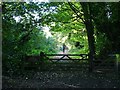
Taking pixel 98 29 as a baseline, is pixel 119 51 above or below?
below

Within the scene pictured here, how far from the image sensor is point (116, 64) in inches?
667

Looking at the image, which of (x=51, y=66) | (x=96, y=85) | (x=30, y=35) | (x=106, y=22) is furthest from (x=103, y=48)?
(x=96, y=85)

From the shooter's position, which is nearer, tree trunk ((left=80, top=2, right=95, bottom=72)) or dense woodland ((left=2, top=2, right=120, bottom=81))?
dense woodland ((left=2, top=2, right=120, bottom=81))

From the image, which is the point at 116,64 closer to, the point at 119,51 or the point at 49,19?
the point at 119,51

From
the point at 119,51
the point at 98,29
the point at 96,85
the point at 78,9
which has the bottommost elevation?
the point at 96,85

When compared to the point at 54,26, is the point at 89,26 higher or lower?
lower

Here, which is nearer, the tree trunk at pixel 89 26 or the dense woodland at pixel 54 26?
the dense woodland at pixel 54 26

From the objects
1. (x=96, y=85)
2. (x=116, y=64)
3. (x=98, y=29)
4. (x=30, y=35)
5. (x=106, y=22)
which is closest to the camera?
(x=96, y=85)

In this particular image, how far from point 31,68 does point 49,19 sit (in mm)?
3715

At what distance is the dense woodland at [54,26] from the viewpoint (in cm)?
1247

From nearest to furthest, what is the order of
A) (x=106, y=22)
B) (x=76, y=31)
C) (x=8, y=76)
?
(x=8, y=76)
(x=106, y=22)
(x=76, y=31)

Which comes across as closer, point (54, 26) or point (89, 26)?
point (89, 26)

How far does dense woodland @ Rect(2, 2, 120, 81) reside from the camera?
40.9ft

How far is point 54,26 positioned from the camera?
22484mm
